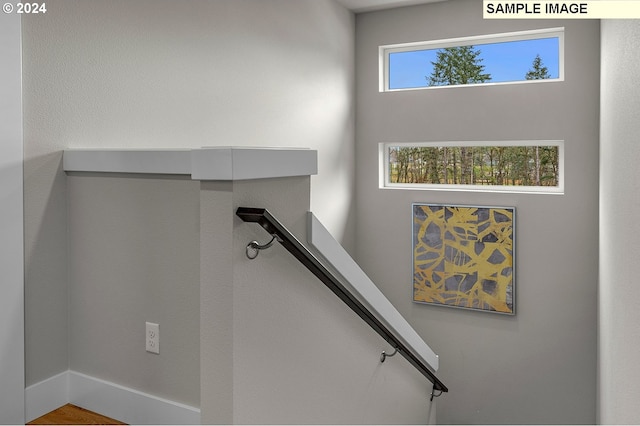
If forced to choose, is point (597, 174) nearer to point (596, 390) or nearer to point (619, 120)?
point (596, 390)

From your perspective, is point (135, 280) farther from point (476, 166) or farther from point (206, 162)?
point (476, 166)

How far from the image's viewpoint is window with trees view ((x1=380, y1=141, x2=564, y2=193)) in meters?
4.40

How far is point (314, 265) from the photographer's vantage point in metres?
1.69

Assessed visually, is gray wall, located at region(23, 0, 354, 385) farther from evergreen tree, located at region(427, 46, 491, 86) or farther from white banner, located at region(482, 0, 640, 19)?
white banner, located at region(482, 0, 640, 19)

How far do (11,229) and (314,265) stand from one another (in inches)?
Answer: 43.8

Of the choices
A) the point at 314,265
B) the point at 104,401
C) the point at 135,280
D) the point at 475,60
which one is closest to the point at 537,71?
the point at 475,60

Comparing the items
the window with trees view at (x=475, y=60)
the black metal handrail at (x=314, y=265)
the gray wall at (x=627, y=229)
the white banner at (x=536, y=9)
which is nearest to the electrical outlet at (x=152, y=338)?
the black metal handrail at (x=314, y=265)

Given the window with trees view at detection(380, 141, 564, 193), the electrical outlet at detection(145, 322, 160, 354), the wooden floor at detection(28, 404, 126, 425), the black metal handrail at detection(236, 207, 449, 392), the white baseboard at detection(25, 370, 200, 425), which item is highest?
the window with trees view at detection(380, 141, 564, 193)

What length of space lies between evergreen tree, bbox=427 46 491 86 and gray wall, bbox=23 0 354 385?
0.85 m

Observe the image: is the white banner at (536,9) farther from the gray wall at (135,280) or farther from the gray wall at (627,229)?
the gray wall at (135,280)

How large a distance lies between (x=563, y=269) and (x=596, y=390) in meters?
0.95

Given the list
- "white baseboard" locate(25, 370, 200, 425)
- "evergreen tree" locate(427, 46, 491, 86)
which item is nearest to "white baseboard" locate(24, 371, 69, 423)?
"white baseboard" locate(25, 370, 200, 425)

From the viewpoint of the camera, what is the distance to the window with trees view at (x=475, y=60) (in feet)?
14.3

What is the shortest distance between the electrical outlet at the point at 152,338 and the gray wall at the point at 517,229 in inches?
124
